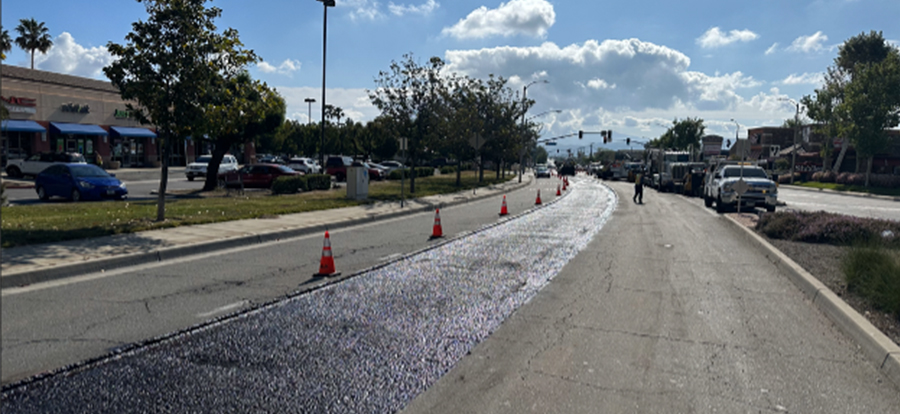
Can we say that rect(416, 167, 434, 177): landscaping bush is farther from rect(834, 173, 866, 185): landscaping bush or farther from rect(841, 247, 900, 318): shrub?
rect(841, 247, 900, 318): shrub

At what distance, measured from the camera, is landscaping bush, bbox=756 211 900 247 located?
1291cm

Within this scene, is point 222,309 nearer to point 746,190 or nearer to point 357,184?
point 357,184

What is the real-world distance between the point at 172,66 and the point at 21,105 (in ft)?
122

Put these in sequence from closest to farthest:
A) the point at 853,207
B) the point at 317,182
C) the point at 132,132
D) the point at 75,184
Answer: the point at 75,184
the point at 853,207
the point at 317,182
the point at 132,132

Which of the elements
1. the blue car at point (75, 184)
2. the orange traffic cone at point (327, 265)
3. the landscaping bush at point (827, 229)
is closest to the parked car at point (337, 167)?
the blue car at point (75, 184)

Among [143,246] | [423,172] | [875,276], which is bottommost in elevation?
[143,246]

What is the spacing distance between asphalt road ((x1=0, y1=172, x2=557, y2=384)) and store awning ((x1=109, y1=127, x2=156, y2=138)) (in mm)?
43726

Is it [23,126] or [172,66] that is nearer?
[172,66]

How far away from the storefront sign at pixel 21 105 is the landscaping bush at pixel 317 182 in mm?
26038

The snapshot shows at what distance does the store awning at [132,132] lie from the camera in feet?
166

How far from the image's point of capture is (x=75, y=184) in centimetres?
2139

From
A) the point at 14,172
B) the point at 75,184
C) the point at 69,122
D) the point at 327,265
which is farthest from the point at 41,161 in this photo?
the point at 327,265

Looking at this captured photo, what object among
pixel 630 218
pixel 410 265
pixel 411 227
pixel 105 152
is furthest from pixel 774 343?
pixel 105 152

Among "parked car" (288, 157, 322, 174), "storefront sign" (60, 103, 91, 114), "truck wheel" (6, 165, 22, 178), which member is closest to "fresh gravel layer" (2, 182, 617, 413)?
"truck wheel" (6, 165, 22, 178)
